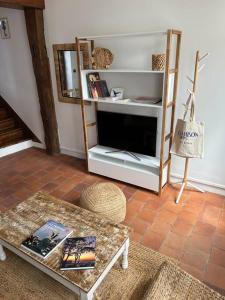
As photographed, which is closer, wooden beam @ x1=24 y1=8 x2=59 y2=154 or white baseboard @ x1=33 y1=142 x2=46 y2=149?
wooden beam @ x1=24 y1=8 x2=59 y2=154

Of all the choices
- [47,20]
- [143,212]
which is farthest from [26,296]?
[47,20]

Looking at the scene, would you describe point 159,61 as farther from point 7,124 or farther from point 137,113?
point 7,124

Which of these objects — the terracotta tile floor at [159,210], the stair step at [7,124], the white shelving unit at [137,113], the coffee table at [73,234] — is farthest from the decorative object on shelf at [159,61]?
the stair step at [7,124]

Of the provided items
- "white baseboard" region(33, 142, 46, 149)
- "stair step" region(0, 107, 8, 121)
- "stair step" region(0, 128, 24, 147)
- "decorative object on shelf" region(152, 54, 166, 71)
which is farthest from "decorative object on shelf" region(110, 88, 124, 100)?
"stair step" region(0, 107, 8, 121)

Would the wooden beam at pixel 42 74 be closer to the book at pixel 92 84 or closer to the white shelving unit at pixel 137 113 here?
the white shelving unit at pixel 137 113

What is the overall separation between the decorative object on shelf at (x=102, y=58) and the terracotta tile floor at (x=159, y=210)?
139cm

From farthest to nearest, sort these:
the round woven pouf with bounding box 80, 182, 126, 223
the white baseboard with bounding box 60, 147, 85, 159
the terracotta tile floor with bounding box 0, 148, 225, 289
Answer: the white baseboard with bounding box 60, 147, 85, 159 < the round woven pouf with bounding box 80, 182, 126, 223 < the terracotta tile floor with bounding box 0, 148, 225, 289

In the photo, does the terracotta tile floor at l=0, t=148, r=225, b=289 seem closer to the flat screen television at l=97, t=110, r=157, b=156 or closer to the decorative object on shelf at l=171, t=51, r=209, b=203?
the flat screen television at l=97, t=110, r=157, b=156

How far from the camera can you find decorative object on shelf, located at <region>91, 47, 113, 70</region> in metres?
2.56

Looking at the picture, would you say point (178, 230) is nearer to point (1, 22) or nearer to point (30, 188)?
point (30, 188)

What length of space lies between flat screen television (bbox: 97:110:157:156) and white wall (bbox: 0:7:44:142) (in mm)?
1461

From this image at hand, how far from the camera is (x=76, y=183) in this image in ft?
9.61

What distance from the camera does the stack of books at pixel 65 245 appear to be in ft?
4.44

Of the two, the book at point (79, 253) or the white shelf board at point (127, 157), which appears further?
the white shelf board at point (127, 157)
